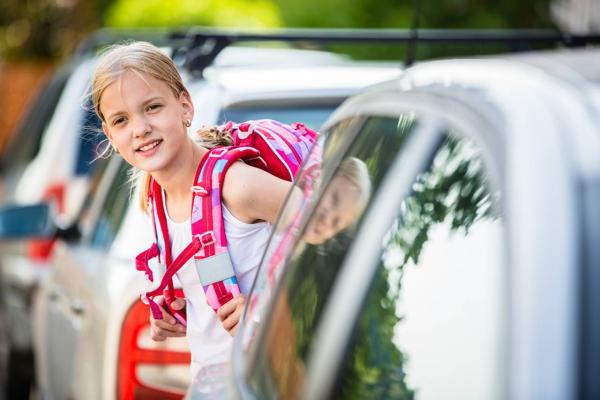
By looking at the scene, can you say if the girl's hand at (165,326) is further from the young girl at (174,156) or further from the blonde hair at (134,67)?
the blonde hair at (134,67)

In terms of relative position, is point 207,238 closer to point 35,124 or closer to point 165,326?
point 165,326

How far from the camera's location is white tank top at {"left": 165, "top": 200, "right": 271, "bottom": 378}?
2916mm

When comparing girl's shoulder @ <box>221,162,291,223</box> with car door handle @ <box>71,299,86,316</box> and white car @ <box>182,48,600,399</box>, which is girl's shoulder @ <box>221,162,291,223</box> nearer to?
white car @ <box>182,48,600,399</box>

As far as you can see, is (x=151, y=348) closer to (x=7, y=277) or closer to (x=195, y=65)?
(x=195, y=65)

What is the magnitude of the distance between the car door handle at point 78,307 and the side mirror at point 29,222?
3.44 feet

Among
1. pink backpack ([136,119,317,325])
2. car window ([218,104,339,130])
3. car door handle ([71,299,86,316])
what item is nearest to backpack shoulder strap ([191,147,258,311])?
pink backpack ([136,119,317,325])

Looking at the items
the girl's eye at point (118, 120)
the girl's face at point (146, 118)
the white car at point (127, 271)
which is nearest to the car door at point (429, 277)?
the girl's face at point (146, 118)

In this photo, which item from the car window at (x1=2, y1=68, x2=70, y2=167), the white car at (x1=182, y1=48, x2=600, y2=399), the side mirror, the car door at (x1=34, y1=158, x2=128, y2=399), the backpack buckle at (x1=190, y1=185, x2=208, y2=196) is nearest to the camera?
the white car at (x1=182, y1=48, x2=600, y2=399)

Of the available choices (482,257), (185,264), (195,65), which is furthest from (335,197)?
(195,65)

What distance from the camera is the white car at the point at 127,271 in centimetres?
376

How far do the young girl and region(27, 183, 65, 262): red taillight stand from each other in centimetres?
442

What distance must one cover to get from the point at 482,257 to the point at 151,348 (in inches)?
85.6

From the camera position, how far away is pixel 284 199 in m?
2.90

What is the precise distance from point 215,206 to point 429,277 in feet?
3.48
